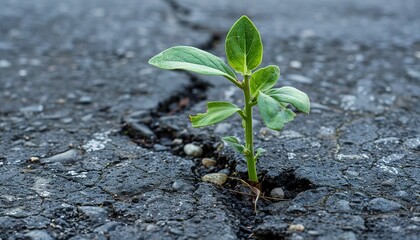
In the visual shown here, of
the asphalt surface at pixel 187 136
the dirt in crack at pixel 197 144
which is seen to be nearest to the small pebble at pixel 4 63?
the asphalt surface at pixel 187 136

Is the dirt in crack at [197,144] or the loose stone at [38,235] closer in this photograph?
the loose stone at [38,235]

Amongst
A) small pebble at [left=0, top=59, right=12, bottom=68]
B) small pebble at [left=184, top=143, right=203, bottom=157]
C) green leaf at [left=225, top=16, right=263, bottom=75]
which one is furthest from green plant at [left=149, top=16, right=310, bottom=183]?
small pebble at [left=0, top=59, right=12, bottom=68]

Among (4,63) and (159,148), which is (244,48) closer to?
(159,148)

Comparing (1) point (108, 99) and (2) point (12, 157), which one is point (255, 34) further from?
(1) point (108, 99)

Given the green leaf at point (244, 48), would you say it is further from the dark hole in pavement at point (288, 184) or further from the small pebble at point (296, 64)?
the small pebble at point (296, 64)

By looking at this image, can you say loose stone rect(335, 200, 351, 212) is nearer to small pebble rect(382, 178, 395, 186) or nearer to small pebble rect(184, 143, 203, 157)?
small pebble rect(382, 178, 395, 186)

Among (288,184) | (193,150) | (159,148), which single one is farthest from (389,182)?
(159,148)
